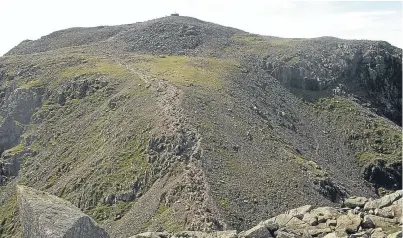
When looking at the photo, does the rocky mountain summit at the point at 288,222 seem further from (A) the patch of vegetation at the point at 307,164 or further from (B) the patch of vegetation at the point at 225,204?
(A) the patch of vegetation at the point at 307,164

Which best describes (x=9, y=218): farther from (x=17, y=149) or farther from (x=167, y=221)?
(x=167, y=221)

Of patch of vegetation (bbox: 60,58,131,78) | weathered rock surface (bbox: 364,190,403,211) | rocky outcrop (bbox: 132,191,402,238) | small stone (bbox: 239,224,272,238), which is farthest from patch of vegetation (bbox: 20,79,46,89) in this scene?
weathered rock surface (bbox: 364,190,403,211)

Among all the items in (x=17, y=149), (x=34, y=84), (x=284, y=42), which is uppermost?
(x=284, y=42)

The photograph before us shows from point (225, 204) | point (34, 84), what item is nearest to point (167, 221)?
point (225, 204)

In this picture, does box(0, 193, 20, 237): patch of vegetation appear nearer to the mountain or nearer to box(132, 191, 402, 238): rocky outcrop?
the mountain

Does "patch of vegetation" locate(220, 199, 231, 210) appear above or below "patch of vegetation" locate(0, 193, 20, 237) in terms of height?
above

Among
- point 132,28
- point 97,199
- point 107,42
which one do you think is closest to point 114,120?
point 97,199

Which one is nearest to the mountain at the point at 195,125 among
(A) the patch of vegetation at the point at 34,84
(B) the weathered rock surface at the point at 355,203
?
(A) the patch of vegetation at the point at 34,84

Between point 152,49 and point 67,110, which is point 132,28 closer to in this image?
point 152,49
